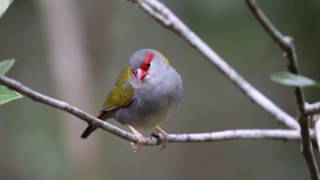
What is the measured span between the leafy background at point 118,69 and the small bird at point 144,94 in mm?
1777

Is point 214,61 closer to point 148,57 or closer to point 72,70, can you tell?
point 148,57

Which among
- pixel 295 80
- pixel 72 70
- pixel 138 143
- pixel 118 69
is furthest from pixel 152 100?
pixel 118 69

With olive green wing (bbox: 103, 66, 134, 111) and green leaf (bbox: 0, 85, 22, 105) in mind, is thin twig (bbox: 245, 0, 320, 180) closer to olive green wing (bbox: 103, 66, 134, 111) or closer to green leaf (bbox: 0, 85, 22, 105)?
green leaf (bbox: 0, 85, 22, 105)

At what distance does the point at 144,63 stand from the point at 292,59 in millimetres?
2376

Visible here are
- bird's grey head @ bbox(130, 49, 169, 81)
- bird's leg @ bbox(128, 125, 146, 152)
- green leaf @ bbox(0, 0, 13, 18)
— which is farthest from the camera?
bird's grey head @ bbox(130, 49, 169, 81)

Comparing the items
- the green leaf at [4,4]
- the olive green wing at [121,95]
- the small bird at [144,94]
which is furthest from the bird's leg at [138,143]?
the green leaf at [4,4]

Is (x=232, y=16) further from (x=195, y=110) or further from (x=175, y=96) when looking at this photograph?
(x=195, y=110)

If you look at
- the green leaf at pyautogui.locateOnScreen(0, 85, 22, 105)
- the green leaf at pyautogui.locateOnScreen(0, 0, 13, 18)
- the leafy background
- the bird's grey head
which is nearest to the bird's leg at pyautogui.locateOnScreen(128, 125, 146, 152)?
the bird's grey head

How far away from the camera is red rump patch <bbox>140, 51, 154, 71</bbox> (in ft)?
12.6

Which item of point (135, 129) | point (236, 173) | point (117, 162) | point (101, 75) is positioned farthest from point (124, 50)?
point (135, 129)

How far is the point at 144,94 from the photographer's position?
3.82 m

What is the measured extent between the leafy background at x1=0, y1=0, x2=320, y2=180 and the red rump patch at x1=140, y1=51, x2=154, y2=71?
5.79ft

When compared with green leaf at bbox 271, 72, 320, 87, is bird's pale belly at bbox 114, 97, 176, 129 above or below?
below

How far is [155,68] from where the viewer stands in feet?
12.8
